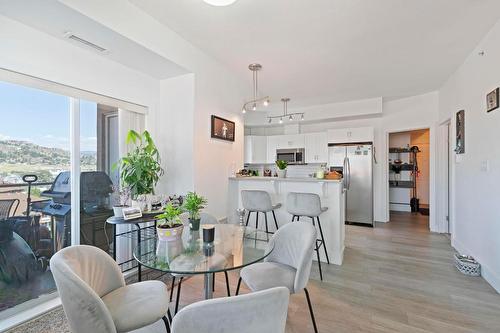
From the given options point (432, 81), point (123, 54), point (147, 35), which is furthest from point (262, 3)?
point (432, 81)

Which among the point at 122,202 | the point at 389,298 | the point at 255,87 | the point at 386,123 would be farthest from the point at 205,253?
the point at 386,123

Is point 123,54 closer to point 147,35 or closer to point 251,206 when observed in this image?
point 147,35

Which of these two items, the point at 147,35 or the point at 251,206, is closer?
the point at 147,35

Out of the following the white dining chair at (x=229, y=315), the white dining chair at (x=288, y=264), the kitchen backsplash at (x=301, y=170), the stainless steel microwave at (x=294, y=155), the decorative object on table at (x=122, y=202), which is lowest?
the white dining chair at (x=288, y=264)

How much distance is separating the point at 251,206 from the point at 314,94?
2.86 m

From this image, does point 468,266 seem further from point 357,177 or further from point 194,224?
point 194,224

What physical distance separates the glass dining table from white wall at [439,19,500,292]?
255 centimetres

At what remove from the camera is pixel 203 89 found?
10.2 feet

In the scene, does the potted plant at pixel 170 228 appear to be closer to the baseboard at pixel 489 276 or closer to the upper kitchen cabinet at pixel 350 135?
the baseboard at pixel 489 276

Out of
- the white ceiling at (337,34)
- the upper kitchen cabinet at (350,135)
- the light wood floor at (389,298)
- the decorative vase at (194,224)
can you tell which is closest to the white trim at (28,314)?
the light wood floor at (389,298)

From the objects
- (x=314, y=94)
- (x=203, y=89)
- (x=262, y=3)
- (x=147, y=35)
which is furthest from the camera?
(x=314, y=94)

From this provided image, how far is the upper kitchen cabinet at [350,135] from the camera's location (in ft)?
16.9

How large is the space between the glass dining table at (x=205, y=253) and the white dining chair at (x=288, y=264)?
0.16 meters

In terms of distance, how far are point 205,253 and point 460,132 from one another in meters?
3.99
